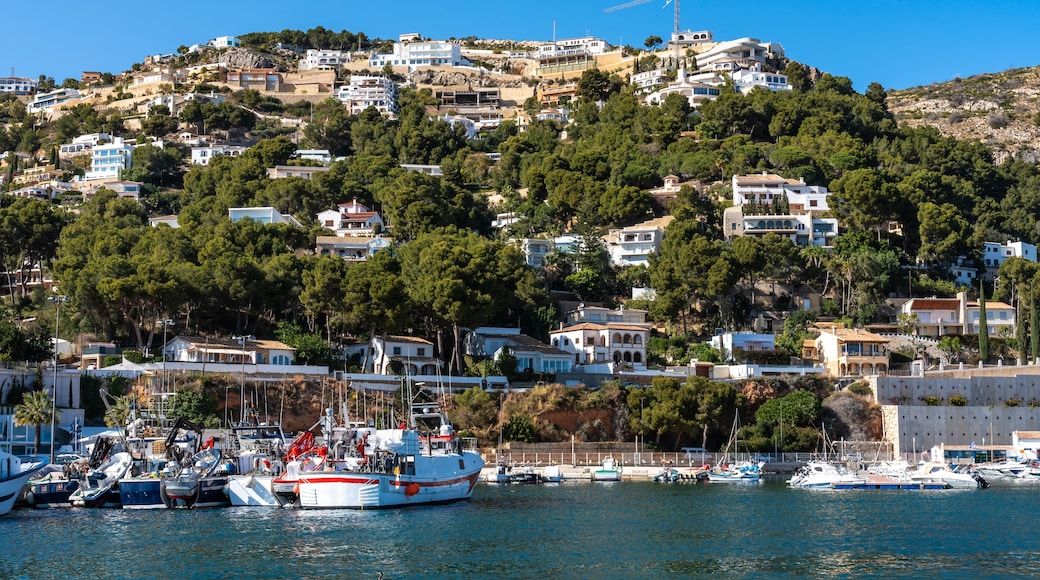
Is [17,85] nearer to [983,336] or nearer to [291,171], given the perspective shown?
[291,171]

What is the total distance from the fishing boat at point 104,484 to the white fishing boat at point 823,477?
3105 cm

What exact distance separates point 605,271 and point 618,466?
22994 millimetres

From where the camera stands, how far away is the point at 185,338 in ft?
223

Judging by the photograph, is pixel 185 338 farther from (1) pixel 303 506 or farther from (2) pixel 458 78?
(2) pixel 458 78

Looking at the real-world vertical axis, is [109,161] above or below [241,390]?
above

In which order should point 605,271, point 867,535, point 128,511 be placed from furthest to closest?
point 605,271 → point 128,511 → point 867,535

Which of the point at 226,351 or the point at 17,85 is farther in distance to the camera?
the point at 17,85

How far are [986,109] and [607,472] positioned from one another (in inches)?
3854

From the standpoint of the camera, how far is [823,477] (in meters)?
62.1

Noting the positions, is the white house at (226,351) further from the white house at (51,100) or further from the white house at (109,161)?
the white house at (51,100)

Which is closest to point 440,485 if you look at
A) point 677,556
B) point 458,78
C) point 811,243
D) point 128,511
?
point 128,511

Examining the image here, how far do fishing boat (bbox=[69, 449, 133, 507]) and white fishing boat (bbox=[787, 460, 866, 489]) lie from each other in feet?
102

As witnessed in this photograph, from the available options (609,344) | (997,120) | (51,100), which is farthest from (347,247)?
(997,120)

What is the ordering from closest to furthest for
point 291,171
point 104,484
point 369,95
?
point 104,484
point 291,171
point 369,95
